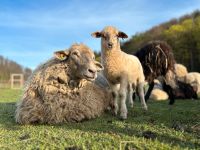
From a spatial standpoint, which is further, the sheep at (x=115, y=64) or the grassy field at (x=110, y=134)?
the sheep at (x=115, y=64)

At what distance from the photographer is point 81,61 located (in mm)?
7766

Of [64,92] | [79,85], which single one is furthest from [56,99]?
[79,85]

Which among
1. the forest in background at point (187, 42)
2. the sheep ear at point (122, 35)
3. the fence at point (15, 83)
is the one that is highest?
the forest in background at point (187, 42)

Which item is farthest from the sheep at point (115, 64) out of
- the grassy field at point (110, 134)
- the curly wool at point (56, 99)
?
the grassy field at point (110, 134)

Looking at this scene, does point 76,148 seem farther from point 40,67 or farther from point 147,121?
point 40,67

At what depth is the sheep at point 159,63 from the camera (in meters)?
11.9

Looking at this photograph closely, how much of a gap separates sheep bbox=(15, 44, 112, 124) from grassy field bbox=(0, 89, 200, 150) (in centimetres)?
28

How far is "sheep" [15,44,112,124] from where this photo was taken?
24.4 ft

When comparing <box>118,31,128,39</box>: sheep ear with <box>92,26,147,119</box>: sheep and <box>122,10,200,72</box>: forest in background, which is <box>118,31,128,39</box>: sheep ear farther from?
<box>122,10,200,72</box>: forest in background

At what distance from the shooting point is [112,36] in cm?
818

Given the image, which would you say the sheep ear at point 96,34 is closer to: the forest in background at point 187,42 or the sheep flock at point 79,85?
the sheep flock at point 79,85

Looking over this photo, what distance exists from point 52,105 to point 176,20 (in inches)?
2569

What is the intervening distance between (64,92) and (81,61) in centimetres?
73

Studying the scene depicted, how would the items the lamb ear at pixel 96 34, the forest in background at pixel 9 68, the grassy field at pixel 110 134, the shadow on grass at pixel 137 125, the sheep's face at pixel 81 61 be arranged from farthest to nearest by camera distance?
the forest in background at pixel 9 68 → the lamb ear at pixel 96 34 → the sheep's face at pixel 81 61 → the shadow on grass at pixel 137 125 → the grassy field at pixel 110 134
